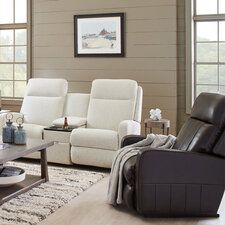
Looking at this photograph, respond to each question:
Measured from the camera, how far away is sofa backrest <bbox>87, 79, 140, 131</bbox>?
4984 mm

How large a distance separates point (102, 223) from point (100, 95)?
231cm

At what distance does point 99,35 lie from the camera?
225 inches

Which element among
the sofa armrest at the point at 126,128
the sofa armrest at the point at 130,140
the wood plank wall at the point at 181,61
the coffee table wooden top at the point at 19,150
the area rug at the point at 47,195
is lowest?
the area rug at the point at 47,195

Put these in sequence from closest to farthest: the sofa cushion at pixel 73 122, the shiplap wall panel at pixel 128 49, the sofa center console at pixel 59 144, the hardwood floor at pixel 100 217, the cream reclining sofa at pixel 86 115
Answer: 1. the hardwood floor at pixel 100 217
2. the cream reclining sofa at pixel 86 115
3. the sofa center console at pixel 59 144
4. the sofa cushion at pixel 73 122
5. the shiplap wall panel at pixel 128 49

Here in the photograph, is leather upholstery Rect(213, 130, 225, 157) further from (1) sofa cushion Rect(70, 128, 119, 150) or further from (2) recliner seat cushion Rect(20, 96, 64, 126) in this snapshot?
(2) recliner seat cushion Rect(20, 96, 64, 126)

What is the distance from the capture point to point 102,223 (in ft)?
10.4

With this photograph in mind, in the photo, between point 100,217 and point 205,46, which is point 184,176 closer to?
point 100,217

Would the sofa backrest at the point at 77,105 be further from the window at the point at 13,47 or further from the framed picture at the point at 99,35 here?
the window at the point at 13,47

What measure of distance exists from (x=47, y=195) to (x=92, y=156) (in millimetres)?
1034

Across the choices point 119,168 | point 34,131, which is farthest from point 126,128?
point 34,131

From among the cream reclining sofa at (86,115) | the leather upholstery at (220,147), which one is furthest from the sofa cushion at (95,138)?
the leather upholstery at (220,147)

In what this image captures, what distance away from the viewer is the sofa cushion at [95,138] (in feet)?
15.1

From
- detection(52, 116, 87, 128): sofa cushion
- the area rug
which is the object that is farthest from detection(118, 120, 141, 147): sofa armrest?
detection(52, 116, 87, 128): sofa cushion

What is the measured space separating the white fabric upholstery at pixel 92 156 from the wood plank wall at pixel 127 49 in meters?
1.13
